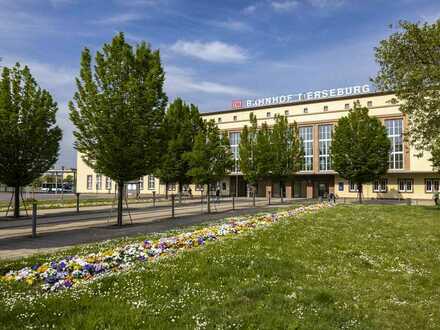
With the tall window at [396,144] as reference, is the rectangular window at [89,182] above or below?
below

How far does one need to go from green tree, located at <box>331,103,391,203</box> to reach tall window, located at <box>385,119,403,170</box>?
19408mm

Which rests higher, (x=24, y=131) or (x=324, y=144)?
(x=324, y=144)

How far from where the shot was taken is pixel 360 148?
150 ft

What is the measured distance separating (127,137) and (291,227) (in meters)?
10.3

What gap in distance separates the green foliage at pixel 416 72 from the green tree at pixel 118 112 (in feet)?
52.5

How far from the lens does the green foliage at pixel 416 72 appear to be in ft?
80.7

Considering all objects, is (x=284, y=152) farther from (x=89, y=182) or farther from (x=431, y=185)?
(x=89, y=182)

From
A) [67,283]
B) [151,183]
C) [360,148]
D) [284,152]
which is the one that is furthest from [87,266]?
[151,183]

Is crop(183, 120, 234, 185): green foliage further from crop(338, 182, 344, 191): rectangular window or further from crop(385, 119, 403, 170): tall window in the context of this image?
crop(338, 182, 344, 191): rectangular window

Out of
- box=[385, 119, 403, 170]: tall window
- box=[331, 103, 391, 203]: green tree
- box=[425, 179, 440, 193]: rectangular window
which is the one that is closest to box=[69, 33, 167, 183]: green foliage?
box=[331, 103, 391, 203]: green tree

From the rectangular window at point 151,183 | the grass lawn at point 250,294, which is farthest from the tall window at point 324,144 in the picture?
the grass lawn at point 250,294

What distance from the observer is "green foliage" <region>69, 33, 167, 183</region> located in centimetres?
2122

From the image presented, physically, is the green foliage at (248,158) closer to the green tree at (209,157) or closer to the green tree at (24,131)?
the green tree at (209,157)

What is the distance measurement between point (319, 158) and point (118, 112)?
56776 mm
